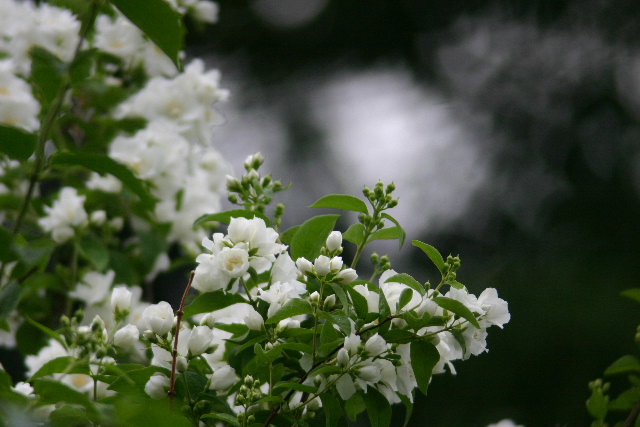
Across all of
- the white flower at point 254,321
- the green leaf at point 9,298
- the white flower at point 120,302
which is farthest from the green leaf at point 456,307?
the green leaf at point 9,298

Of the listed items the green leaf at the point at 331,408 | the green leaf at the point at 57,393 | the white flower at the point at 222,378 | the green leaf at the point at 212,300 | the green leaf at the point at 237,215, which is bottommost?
the green leaf at the point at 57,393

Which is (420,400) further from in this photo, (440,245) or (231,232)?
(231,232)

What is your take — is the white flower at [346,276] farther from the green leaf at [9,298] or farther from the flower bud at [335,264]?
the green leaf at [9,298]

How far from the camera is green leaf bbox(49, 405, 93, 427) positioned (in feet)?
2.44

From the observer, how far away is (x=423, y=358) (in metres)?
0.86

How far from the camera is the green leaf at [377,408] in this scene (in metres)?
0.88

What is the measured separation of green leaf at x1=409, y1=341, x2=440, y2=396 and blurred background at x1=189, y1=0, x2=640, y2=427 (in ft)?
8.83

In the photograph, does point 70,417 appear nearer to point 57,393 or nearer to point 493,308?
point 57,393

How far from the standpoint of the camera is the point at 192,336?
90 cm

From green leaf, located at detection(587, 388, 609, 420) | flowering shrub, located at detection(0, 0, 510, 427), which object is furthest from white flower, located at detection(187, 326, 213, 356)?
green leaf, located at detection(587, 388, 609, 420)

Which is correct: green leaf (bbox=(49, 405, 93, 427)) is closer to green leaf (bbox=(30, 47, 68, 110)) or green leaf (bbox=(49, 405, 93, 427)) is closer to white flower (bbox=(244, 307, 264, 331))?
white flower (bbox=(244, 307, 264, 331))

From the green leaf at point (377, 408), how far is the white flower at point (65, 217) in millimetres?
1044

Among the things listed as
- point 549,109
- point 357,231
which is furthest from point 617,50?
point 357,231

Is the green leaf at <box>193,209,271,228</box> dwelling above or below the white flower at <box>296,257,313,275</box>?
above
